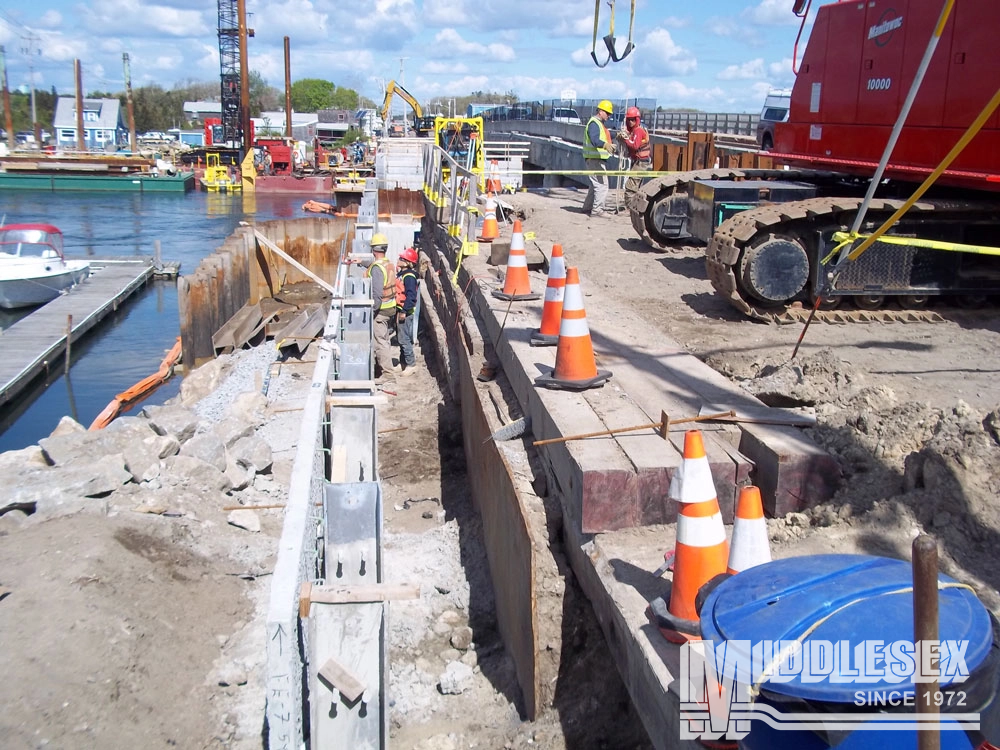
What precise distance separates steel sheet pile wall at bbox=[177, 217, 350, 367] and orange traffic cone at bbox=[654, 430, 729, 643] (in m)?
16.6

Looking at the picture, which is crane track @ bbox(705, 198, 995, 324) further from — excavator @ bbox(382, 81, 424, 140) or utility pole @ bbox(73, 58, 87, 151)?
utility pole @ bbox(73, 58, 87, 151)

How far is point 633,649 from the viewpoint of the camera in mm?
3424

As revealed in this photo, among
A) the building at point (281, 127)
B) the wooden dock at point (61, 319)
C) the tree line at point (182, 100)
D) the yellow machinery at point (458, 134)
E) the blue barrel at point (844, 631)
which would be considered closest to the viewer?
the blue barrel at point (844, 631)

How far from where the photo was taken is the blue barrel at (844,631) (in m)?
2.01

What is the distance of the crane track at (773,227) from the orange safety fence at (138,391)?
10983 mm

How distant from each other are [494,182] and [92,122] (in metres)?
90.3

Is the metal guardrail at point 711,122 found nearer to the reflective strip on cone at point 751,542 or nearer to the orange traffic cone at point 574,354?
the orange traffic cone at point 574,354

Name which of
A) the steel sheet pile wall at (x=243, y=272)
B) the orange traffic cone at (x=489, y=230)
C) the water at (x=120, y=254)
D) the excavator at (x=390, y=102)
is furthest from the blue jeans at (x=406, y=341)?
the excavator at (x=390, y=102)

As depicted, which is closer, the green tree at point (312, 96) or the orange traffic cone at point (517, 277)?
the orange traffic cone at point (517, 277)

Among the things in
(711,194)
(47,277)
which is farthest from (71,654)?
(47,277)

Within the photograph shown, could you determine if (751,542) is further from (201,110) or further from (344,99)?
(344,99)

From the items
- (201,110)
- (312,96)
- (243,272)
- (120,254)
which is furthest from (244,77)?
(312,96)

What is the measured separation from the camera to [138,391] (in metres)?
17.7

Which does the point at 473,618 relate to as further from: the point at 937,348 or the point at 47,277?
the point at 47,277
